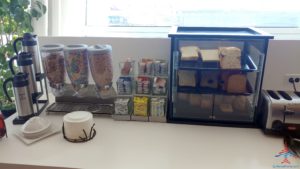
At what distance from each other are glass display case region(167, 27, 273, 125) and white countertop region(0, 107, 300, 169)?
86 millimetres

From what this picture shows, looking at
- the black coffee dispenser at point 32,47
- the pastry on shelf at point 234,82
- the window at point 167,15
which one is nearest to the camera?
the pastry on shelf at point 234,82

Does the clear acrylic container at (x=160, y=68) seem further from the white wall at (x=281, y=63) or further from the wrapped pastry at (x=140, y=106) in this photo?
the white wall at (x=281, y=63)

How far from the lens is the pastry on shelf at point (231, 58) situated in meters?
1.12

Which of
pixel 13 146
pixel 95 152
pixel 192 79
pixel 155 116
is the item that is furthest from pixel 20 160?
pixel 192 79

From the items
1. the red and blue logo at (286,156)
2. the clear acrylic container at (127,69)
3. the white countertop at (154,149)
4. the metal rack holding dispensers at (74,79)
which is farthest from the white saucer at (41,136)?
the red and blue logo at (286,156)

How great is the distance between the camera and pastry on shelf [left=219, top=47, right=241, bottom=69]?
112cm

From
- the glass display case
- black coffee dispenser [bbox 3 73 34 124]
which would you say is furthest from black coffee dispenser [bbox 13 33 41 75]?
the glass display case

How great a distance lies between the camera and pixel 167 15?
1700mm

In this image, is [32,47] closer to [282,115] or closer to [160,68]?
[160,68]

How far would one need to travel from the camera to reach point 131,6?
5.57 ft

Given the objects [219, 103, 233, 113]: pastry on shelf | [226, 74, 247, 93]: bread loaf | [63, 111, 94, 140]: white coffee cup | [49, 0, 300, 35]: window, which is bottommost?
[63, 111, 94, 140]: white coffee cup

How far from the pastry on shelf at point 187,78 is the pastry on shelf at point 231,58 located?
15 cm

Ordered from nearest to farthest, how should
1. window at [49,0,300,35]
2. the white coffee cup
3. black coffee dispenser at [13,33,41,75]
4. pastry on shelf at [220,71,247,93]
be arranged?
the white coffee cup → pastry on shelf at [220,71,247,93] → black coffee dispenser at [13,33,41,75] → window at [49,0,300,35]

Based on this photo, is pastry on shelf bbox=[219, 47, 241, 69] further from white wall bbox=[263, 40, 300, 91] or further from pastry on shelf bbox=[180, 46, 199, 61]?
white wall bbox=[263, 40, 300, 91]
